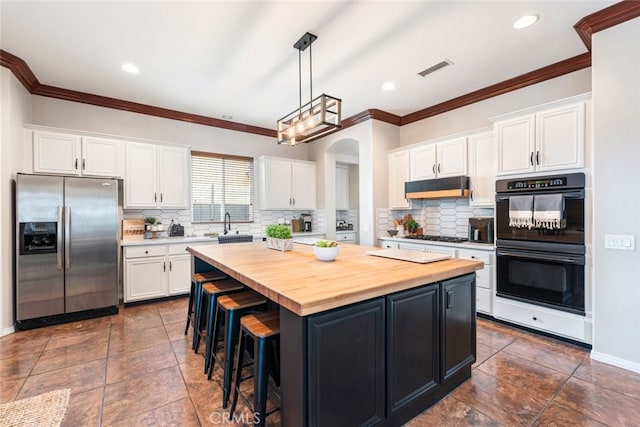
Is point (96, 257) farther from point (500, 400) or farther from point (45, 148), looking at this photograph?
point (500, 400)

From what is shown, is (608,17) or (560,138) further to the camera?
(560,138)

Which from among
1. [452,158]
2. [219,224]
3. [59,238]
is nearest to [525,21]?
[452,158]

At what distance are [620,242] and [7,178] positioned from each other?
5.82 metres

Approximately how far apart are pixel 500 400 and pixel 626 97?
2536 millimetres

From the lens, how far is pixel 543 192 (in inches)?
114

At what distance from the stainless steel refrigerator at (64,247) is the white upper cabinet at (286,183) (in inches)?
89.7

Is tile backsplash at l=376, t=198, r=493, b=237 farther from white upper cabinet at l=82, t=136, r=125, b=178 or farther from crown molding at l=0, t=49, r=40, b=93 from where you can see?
crown molding at l=0, t=49, r=40, b=93

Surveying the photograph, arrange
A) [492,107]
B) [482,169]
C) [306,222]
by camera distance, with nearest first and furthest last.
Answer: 1. [482,169]
2. [492,107]
3. [306,222]

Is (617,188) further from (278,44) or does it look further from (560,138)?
(278,44)

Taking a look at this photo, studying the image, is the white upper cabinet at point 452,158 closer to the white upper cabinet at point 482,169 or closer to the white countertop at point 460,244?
the white upper cabinet at point 482,169

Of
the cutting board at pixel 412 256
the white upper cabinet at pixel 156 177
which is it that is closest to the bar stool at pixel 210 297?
the cutting board at pixel 412 256

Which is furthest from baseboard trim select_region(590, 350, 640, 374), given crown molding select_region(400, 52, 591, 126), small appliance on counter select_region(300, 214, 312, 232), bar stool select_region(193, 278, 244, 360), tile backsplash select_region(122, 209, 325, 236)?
small appliance on counter select_region(300, 214, 312, 232)

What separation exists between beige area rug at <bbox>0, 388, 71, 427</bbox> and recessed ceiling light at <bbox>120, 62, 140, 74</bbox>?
122 inches

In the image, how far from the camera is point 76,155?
145 inches
